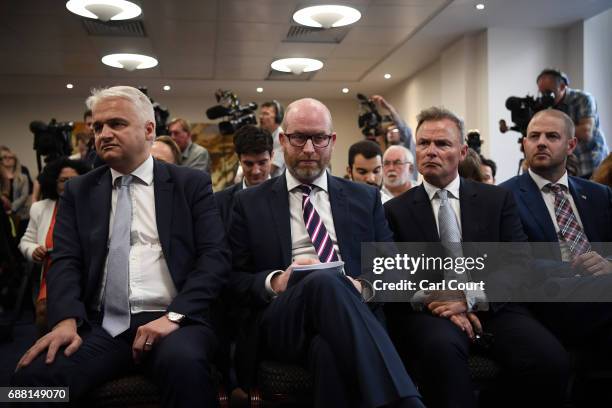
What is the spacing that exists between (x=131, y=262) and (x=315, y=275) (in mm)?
712

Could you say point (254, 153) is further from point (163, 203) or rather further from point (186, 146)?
point (186, 146)

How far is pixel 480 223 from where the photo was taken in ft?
7.85

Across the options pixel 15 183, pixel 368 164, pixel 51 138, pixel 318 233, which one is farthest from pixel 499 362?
pixel 15 183

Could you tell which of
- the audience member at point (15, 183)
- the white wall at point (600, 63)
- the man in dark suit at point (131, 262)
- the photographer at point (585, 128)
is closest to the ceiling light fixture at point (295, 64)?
the white wall at point (600, 63)

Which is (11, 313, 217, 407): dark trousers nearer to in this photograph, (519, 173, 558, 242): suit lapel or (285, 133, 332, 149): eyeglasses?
(285, 133, 332, 149): eyeglasses

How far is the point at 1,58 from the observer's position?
28.6 ft

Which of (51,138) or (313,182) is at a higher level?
(51,138)

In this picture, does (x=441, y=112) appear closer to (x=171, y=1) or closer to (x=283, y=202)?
(x=283, y=202)

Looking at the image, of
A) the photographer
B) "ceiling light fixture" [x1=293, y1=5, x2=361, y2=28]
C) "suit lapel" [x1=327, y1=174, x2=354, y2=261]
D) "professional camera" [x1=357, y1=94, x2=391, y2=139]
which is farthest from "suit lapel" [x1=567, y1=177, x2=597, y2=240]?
"ceiling light fixture" [x1=293, y1=5, x2=361, y2=28]

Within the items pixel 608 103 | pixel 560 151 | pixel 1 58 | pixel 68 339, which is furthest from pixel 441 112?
pixel 1 58

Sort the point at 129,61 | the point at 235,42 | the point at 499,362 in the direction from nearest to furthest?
the point at 499,362, the point at 235,42, the point at 129,61

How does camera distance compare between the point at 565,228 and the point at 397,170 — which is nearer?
the point at 565,228

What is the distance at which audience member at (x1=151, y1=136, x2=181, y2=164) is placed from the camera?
3.37m

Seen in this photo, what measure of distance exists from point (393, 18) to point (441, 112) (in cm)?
482
